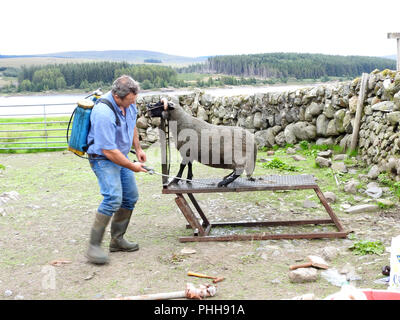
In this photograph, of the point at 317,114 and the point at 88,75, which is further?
the point at 88,75

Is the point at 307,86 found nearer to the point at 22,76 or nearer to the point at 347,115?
the point at 347,115

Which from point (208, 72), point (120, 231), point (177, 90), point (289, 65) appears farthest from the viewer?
point (177, 90)

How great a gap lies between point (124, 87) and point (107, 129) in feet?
1.57

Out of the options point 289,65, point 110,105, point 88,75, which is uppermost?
point 289,65

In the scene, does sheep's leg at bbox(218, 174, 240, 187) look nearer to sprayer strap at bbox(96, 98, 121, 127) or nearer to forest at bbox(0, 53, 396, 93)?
sprayer strap at bbox(96, 98, 121, 127)

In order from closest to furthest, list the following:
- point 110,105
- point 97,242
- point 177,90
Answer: point 110,105 < point 97,242 < point 177,90

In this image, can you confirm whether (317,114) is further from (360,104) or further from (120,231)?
(120,231)

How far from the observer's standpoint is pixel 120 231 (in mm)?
5043

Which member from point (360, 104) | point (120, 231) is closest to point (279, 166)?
point (360, 104)

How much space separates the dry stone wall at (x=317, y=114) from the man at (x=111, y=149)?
4774mm

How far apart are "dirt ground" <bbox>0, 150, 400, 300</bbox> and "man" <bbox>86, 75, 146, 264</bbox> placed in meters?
0.51

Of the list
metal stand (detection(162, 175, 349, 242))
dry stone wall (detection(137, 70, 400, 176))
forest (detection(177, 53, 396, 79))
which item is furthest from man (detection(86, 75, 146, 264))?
forest (detection(177, 53, 396, 79))

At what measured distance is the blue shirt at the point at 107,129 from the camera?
4.36m

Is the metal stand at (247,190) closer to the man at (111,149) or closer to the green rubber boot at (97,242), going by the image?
the man at (111,149)
